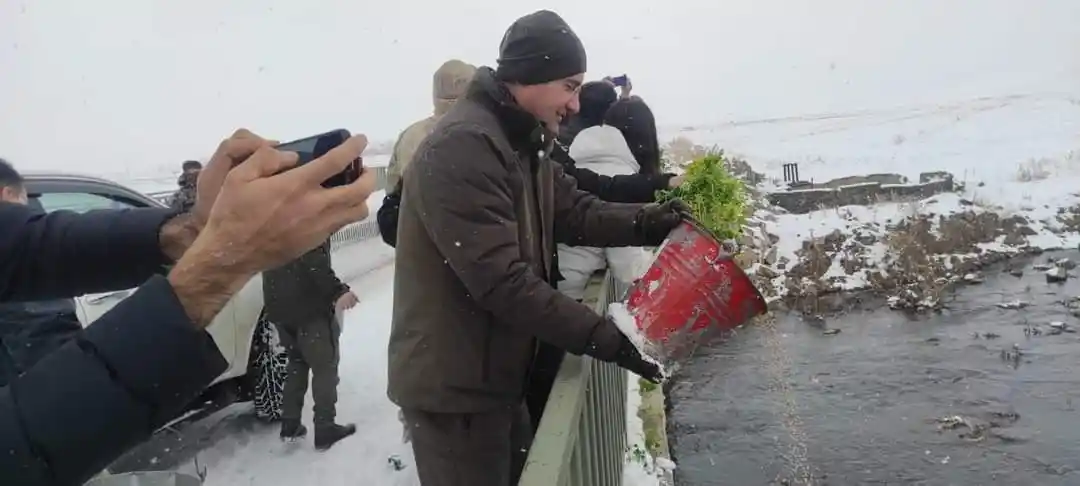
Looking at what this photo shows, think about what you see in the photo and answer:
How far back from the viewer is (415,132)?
14.5 ft

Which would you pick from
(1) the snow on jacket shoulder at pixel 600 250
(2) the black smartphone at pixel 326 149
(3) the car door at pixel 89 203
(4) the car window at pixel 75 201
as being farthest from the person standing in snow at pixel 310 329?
(2) the black smartphone at pixel 326 149

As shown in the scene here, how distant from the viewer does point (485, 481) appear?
2.62 m

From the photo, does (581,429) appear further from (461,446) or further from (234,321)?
(234,321)

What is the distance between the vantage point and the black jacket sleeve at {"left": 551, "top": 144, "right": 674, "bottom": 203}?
4023 millimetres

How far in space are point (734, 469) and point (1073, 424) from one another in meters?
3.84

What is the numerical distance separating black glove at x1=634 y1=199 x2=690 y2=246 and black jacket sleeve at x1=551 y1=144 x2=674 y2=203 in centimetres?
95

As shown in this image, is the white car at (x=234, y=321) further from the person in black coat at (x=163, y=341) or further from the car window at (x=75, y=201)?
the person in black coat at (x=163, y=341)

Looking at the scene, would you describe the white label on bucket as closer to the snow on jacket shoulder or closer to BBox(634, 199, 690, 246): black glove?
BBox(634, 199, 690, 246): black glove

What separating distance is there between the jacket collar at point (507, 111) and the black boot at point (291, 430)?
3.63 m

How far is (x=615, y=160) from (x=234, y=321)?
2.59m

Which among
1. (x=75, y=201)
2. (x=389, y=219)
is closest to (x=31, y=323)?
(x=389, y=219)

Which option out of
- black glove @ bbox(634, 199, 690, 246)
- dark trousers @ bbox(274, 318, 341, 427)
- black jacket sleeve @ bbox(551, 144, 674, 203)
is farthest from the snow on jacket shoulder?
dark trousers @ bbox(274, 318, 341, 427)

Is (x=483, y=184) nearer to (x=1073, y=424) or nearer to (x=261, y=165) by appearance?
(x=261, y=165)

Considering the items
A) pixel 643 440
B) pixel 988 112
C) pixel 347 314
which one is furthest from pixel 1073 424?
pixel 988 112
